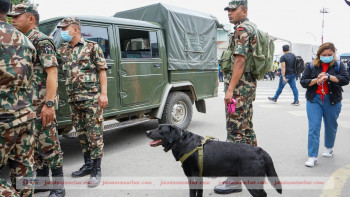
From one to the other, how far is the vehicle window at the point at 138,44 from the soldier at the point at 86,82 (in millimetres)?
1137

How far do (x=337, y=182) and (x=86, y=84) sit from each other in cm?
314

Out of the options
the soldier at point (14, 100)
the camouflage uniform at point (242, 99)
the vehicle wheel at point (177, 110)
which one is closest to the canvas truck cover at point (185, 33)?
the vehicle wheel at point (177, 110)

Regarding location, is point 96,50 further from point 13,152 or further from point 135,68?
point 13,152

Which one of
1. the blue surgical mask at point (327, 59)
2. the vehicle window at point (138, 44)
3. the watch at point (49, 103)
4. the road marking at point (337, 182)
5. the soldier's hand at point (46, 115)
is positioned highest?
the vehicle window at point (138, 44)

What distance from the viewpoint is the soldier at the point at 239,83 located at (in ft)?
9.20

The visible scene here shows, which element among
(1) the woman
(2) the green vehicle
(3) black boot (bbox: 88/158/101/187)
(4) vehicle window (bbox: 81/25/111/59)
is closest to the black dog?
(3) black boot (bbox: 88/158/101/187)

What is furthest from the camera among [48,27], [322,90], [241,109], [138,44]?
[138,44]

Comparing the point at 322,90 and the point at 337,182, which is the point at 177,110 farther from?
the point at 337,182

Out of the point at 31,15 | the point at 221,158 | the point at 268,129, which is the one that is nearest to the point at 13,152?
the point at 31,15

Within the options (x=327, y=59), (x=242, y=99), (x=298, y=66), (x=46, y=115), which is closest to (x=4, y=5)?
(x=46, y=115)

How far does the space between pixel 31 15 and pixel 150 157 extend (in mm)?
2479

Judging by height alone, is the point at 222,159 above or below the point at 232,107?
below

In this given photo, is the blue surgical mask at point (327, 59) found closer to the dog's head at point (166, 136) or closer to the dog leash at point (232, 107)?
the dog leash at point (232, 107)

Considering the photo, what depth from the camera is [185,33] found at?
545 centimetres
